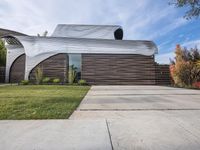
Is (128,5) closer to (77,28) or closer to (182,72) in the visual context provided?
(182,72)

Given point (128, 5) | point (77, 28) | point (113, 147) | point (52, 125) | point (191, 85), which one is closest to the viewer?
point (113, 147)

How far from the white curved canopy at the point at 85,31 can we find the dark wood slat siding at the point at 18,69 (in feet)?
14.9

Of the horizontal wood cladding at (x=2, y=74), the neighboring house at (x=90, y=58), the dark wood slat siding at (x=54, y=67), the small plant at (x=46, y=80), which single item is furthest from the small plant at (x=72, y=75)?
the horizontal wood cladding at (x=2, y=74)

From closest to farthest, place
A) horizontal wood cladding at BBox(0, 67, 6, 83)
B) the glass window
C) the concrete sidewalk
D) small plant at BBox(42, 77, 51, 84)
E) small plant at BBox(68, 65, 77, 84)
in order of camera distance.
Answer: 1. the concrete sidewalk
2. small plant at BBox(42, 77, 51, 84)
3. small plant at BBox(68, 65, 77, 84)
4. the glass window
5. horizontal wood cladding at BBox(0, 67, 6, 83)

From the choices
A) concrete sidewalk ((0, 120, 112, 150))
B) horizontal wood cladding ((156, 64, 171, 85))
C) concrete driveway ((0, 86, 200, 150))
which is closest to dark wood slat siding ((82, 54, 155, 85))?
horizontal wood cladding ((156, 64, 171, 85))

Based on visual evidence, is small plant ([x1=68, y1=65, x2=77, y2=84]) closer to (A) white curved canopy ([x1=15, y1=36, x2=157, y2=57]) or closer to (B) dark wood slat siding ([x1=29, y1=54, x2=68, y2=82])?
(B) dark wood slat siding ([x1=29, y1=54, x2=68, y2=82])

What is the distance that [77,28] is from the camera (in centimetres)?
2008

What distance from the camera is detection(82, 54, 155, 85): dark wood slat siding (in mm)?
16797

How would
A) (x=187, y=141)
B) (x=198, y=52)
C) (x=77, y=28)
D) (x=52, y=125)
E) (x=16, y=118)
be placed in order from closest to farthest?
1. (x=187, y=141)
2. (x=52, y=125)
3. (x=16, y=118)
4. (x=198, y=52)
5. (x=77, y=28)

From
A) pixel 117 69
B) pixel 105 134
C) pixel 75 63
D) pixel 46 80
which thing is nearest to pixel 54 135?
pixel 105 134

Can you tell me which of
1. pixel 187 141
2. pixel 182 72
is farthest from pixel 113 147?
pixel 182 72

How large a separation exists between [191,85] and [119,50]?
6633mm

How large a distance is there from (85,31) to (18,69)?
7.76 meters

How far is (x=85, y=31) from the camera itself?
19984 millimetres
